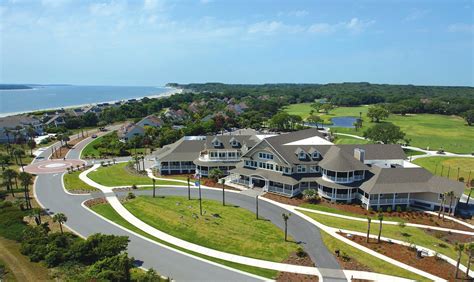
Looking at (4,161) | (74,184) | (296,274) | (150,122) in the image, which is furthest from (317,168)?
(150,122)

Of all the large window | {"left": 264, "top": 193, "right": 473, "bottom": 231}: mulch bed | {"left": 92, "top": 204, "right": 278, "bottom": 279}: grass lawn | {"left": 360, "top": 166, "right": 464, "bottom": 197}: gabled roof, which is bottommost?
{"left": 264, "top": 193, "right": 473, "bottom": 231}: mulch bed

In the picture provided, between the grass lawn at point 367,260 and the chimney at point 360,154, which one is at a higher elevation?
the chimney at point 360,154

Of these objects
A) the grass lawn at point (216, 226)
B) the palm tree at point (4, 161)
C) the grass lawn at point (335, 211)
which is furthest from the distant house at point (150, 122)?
the grass lawn at point (335, 211)

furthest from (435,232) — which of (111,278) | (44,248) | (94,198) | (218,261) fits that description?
(94,198)

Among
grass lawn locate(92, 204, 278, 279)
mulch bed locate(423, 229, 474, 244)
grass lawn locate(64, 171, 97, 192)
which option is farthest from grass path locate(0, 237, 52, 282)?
mulch bed locate(423, 229, 474, 244)

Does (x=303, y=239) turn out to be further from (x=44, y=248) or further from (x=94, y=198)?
(x=94, y=198)

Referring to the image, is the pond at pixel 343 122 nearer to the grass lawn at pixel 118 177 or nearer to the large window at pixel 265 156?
the large window at pixel 265 156

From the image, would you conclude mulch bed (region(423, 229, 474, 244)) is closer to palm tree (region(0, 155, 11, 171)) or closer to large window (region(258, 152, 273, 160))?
large window (region(258, 152, 273, 160))
